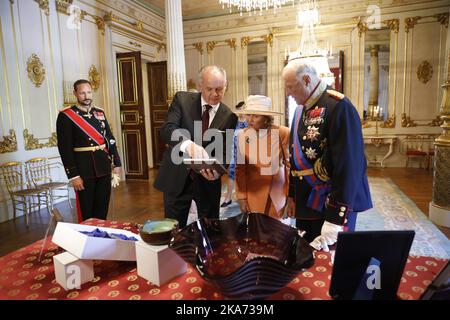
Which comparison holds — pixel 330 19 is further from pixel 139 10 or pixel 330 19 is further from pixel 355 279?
pixel 355 279

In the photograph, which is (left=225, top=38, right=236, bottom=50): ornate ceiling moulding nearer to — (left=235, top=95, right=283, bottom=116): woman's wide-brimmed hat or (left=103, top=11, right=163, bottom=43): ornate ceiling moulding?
(left=103, top=11, right=163, bottom=43): ornate ceiling moulding

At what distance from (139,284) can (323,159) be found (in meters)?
0.91

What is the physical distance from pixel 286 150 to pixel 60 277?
156 centimetres

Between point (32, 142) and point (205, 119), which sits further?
point (32, 142)

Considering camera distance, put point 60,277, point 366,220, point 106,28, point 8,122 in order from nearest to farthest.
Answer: point 60,277, point 366,220, point 8,122, point 106,28

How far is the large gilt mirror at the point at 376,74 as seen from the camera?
6852mm

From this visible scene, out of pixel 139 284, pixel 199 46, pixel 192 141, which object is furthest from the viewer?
pixel 199 46

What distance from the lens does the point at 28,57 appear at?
14.0 feet

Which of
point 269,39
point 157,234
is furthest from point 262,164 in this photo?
point 269,39

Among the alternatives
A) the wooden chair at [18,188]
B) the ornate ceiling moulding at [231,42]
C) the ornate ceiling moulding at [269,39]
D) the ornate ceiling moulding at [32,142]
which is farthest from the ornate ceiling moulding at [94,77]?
the ornate ceiling moulding at [269,39]

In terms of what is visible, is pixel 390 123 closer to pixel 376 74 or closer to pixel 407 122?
pixel 407 122

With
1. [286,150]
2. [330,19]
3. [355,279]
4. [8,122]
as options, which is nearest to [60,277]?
[355,279]

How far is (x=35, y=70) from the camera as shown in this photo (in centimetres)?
438
